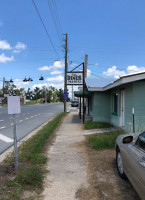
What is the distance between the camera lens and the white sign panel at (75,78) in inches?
565

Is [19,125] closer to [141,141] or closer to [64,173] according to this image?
[64,173]

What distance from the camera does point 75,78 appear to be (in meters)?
14.5

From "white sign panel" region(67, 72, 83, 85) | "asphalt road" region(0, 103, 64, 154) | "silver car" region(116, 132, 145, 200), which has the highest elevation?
"white sign panel" region(67, 72, 83, 85)

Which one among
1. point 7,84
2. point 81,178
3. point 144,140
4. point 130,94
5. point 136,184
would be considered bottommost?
point 81,178

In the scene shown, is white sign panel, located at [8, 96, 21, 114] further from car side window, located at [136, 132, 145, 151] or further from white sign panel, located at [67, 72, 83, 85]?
white sign panel, located at [67, 72, 83, 85]

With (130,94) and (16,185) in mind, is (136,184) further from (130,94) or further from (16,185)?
(130,94)

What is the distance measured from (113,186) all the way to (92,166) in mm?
1180

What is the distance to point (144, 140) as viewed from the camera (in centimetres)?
322

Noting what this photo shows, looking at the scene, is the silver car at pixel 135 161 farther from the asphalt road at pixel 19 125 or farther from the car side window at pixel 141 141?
the asphalt road at pixel 19 125

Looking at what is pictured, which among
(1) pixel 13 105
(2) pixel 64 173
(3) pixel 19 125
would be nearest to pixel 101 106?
(3) pixel 19 125

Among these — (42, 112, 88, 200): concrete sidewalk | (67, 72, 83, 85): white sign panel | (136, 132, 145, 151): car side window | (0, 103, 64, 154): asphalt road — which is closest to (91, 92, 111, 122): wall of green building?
(67, 72, 83, 85): white sign panel

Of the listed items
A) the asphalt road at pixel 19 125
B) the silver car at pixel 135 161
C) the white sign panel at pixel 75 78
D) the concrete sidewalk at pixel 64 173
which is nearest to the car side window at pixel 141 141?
the silver car at pixel 135 161

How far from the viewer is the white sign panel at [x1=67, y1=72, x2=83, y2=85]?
1436 centimetres

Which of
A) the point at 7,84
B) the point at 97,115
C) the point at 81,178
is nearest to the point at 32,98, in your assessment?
the point at 7,84
